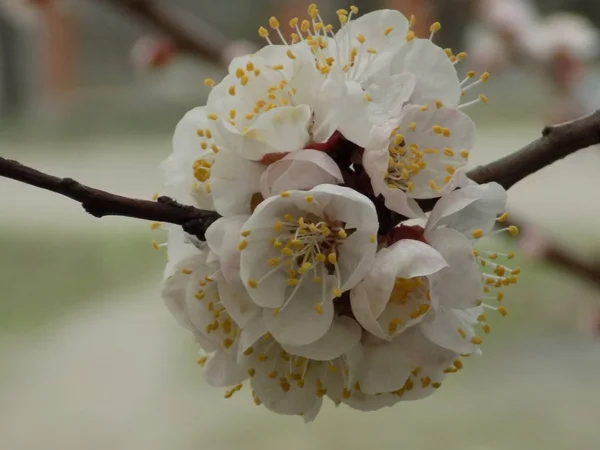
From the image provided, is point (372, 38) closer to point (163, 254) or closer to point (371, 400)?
point (371, 400)

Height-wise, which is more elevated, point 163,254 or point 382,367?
point 163,254

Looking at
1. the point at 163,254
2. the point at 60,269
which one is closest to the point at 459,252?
the point at 163,254

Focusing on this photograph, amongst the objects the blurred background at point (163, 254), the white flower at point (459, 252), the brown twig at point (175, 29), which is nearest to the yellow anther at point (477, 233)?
the white flower at point (459, 252)

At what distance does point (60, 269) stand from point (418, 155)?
972 millimetres

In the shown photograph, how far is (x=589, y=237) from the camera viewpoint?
4.39 feet

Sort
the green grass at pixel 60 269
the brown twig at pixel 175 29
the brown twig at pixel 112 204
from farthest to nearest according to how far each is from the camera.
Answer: the green grass at pixel 60 269, the brown twig at pixel 175 29, the brown twig at pixel 112 204

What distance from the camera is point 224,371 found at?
0.37 metres

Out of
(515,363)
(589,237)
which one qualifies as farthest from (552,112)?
(515,363)

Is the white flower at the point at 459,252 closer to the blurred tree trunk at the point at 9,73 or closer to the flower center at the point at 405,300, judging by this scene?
the flower center at the point at 405,300

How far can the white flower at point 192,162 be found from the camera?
1.13 feet

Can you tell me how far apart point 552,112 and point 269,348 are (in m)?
1.13

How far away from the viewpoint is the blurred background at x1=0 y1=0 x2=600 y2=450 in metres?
0.94

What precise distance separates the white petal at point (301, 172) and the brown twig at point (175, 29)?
68cm

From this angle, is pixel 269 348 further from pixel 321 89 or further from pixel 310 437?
pixel 310 437
